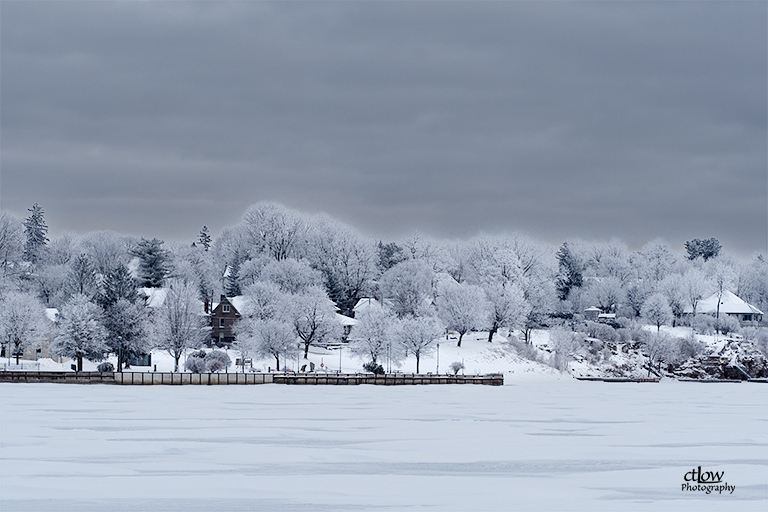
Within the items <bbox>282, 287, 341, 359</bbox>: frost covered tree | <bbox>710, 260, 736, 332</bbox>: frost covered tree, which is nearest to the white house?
<bbox>710, 260, 736, 332</bbox>: frost covered tree

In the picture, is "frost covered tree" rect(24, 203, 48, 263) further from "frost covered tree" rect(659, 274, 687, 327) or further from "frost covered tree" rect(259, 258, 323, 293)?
"frost covered tree" rect(659, 274, 687, 327)

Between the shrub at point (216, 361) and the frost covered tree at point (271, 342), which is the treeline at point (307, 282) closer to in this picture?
the frost covered tree at point (271, 342)

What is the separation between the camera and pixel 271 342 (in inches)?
3322

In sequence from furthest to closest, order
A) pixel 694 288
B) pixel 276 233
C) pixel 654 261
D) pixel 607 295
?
pixel 654 261 < pixel 607 295 < pixel 694 288 < pixel 276 233

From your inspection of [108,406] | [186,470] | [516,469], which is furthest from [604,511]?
[108,406]

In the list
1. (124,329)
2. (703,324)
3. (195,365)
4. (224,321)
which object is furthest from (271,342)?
(703,324)

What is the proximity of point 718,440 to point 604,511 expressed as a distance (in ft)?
56.8

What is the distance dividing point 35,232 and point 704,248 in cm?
13439

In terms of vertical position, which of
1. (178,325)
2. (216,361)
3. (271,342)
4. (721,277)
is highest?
(721,277)

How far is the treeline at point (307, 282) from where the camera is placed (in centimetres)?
7969

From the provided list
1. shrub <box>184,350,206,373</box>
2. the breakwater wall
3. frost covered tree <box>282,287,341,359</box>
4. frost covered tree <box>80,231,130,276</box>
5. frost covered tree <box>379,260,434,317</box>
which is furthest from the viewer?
frost covered tree <box>80,231,130,276</box>

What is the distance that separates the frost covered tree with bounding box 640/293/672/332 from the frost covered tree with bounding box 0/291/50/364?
8518cm

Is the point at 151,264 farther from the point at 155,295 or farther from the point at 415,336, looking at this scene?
the point at 415,336

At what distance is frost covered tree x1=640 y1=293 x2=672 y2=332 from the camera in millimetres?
123188
